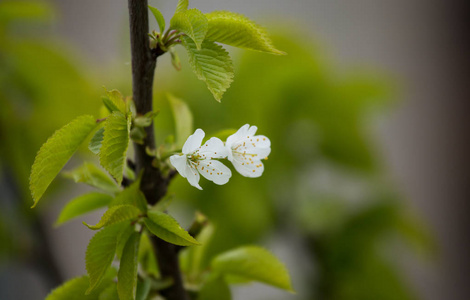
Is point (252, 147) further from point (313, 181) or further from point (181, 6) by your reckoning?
point (313, 181)

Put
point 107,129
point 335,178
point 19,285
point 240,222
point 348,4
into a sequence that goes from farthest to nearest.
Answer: point 348,4 < point 19,285 < point 335,178 < point 240,222 < point 107,129

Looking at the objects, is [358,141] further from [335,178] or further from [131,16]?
[131,16]

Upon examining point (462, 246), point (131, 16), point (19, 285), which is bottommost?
point (19, 285)

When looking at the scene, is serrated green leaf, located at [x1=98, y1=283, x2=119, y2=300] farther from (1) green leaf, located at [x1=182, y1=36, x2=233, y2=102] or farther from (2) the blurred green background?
(2) the blurred green background

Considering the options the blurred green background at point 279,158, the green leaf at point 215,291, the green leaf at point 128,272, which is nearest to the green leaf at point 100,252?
the green leaf at point 128,272

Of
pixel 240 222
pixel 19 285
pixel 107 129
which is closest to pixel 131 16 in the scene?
pixel 107 129

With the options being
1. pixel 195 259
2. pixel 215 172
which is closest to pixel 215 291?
pixel 195 259

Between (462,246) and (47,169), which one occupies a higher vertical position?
(47,169)
